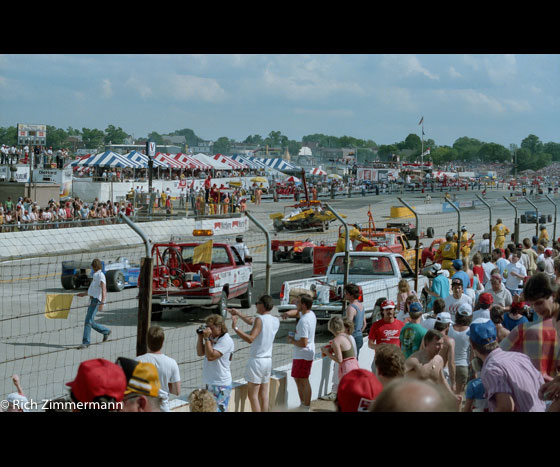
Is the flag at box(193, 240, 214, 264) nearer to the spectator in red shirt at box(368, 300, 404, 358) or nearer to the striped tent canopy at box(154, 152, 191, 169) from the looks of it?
the spectator in red shirt at box(368, 300, 404, 358)

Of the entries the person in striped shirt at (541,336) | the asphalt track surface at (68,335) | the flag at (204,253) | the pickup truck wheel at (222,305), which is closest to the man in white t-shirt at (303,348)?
the asphalt track surface at (68,335)

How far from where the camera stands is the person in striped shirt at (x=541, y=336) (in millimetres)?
5992

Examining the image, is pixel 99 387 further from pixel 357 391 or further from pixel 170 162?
pixel 170 162

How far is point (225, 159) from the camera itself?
71438 mm

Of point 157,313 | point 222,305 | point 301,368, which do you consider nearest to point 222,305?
point 222,305

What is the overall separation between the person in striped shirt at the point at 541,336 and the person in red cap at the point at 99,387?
139 inches

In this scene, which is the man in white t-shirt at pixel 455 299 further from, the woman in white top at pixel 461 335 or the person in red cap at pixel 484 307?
the woman in white top at pixel 461 335

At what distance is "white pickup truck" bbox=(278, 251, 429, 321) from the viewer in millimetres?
13727

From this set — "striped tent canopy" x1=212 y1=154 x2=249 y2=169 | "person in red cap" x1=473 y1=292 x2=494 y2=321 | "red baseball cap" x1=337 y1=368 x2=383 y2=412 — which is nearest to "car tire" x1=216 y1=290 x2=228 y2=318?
"person in red cap" x1=473 y1=292 x2=494 y2=321

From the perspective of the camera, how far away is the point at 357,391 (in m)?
4.96

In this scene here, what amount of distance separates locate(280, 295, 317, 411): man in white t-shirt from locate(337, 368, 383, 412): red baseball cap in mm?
3478
